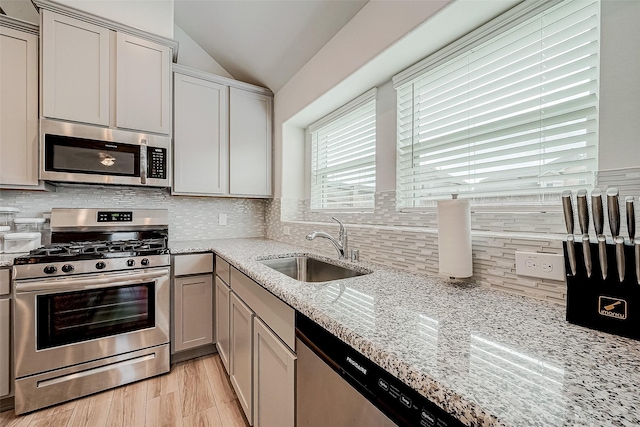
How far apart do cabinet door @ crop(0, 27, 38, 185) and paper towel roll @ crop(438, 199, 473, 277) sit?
2.61 m

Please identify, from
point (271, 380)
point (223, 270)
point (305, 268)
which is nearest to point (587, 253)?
point (271, 380)

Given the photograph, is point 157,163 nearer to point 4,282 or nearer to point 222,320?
point 4,282

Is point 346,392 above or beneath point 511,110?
beneath

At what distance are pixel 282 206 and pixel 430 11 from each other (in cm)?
193

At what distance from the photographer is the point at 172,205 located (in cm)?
262

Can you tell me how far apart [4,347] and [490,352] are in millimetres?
2506

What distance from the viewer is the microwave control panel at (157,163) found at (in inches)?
87.0

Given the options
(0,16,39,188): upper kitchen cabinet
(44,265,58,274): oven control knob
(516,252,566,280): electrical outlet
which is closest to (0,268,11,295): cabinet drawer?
(44,265,58,274): oven control knob

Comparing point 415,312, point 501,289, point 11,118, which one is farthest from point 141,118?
point 501,289

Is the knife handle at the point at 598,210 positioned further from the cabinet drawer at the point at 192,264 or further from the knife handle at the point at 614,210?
the cabinet drawer at the point at 192,264

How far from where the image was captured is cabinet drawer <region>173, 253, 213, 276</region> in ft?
6.88

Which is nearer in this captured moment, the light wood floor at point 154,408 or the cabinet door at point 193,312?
the light wood floor at point 154,408

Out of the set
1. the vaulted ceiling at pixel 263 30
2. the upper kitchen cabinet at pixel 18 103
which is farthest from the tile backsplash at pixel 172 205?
the vaulted ceiling at pixel 263 30

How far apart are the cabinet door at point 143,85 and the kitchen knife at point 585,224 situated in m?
2.55
